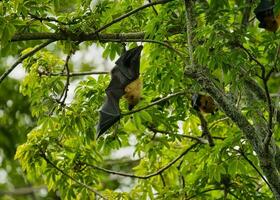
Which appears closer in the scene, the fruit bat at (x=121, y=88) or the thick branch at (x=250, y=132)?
the thick branch at (x=250, y=132)

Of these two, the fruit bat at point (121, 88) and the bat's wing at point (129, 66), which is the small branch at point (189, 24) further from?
the bat's wing at point (129, 66)

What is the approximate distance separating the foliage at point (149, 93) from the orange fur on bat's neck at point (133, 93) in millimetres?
153

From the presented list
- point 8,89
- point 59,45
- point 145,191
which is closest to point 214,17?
point 59,45

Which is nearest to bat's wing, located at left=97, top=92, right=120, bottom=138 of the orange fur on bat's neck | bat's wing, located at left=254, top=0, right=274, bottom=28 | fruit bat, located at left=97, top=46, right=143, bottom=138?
fruit bat, located at left=97, top=46, right=143, bottom=138

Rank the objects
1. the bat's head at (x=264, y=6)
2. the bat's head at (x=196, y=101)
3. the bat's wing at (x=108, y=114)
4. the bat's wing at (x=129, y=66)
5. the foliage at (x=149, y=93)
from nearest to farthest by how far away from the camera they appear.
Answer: the foliage at (x=149, y=93), the bat's wing at (x=108, y=114), the bat's head at (x=264, y=6), the bat's wing at (x=129, y=66), the bat's head at (x=196, y=101)

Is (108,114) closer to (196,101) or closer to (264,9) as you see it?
(196,101)

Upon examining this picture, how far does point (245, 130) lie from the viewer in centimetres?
691

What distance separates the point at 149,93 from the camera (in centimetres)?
830

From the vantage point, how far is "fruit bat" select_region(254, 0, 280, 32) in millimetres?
7527

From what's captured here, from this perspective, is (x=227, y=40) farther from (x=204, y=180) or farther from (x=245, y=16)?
(x=204, y=180)

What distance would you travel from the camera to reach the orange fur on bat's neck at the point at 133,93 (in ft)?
24.0

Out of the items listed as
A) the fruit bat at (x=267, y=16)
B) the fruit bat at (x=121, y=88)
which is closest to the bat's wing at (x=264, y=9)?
the fruit bat at (x=267, y=16)

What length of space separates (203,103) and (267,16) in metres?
1.35

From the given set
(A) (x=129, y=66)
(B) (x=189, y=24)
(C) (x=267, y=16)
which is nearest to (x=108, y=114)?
(A) (x=129, y=66)
